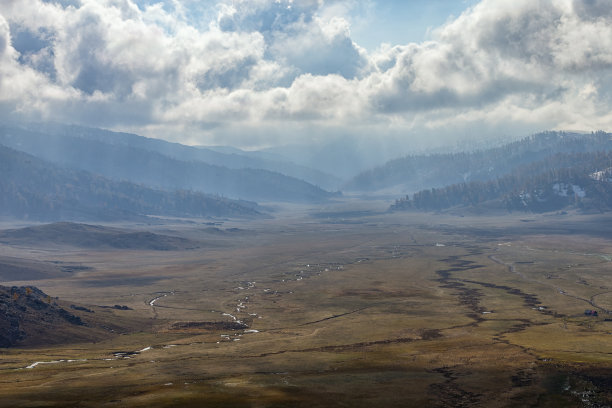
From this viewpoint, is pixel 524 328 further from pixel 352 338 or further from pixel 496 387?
pixel 496 387

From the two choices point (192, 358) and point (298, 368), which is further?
point (192, 358)

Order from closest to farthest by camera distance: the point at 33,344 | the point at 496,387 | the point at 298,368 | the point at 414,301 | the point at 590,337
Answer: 1. the point at 496,387
2. the point at 298,368
3. the point at 590,337
4. the point at 33,344
5. the point at 414,301

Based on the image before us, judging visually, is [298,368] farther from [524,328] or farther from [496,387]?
[524,328]

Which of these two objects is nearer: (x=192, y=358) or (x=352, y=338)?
(x=192, y=358)

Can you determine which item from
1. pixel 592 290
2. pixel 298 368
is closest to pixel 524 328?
pixel 298 368

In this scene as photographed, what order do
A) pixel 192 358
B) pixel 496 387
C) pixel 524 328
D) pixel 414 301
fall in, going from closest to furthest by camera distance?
pixel 496 387, pixel 192 358, pixel 524 328, pixel 414 301

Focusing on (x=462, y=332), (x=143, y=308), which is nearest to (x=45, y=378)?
(x=462, y=332)

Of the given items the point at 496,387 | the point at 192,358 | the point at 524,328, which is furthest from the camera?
the point at 524,328

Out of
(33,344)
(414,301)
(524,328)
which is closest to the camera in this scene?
(33,344)

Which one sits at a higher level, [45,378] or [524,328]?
[45,378]
